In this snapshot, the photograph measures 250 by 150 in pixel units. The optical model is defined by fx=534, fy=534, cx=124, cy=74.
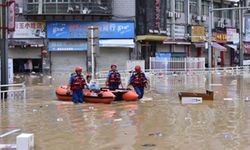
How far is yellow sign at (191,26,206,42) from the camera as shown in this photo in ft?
191

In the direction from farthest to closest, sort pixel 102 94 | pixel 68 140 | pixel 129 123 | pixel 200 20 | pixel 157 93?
1. pixel 200 20
2. pixel 157 93
3. pixel 102 94
4. pixel 129 123
5. pixel 68 140

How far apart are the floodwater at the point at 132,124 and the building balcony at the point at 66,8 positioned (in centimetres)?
2601

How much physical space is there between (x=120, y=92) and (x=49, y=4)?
28.1m

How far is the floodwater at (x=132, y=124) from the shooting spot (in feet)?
36.5

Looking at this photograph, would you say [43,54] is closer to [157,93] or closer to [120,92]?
[157,93]

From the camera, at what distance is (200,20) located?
60.9 metres

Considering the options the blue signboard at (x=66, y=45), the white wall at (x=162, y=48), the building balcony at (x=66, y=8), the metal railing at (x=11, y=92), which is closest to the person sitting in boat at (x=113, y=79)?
the metal railing at (x=11, y=92)

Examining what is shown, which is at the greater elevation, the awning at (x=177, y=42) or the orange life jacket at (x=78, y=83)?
the awning at (x=177, y=42)

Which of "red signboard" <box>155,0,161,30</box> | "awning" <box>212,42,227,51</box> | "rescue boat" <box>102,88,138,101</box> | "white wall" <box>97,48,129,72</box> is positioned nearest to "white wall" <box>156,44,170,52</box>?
"red signboard" <box>155,0,161,30</box>

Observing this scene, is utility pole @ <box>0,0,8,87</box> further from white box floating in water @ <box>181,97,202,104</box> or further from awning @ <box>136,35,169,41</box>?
awning @ <box>136,35,169,41</box>

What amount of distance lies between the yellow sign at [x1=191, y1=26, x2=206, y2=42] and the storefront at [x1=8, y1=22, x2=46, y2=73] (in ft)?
57.9

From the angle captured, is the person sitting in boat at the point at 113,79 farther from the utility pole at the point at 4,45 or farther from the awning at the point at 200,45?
the awning at the point at 200,45

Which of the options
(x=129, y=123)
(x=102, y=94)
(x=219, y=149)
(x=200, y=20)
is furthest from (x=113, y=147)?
(x=200, y=20)

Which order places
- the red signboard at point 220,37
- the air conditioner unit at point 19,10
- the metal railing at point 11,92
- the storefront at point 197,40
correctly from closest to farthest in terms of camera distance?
the metal railing at point 11,92 → the air conditioner unit at point 19,10 → the storefront at point 197,40 → the red signboard at point 220,37
